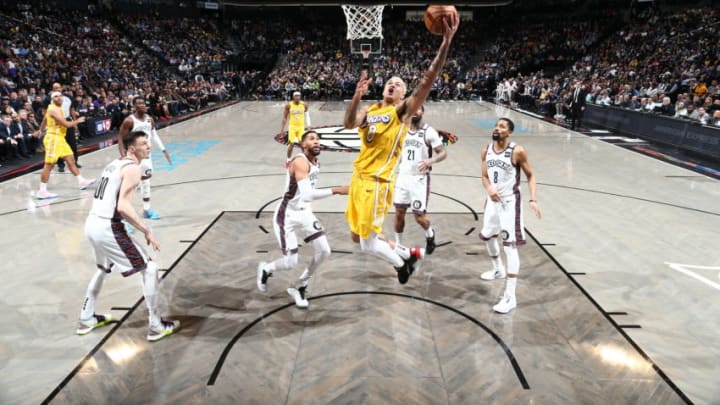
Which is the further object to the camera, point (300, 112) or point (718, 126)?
point (718, 126)

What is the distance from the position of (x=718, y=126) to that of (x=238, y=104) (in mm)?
20672

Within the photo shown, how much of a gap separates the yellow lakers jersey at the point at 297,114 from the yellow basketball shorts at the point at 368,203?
21.3 ft

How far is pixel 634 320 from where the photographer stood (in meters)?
4.59

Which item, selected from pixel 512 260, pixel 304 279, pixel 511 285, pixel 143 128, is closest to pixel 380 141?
pixel 304 279

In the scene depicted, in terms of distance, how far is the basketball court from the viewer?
3615 mm

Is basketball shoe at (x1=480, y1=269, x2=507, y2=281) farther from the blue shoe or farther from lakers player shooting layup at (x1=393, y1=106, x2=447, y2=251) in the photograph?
the blue shoe

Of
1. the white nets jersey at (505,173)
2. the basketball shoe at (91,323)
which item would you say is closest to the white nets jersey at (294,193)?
the white nets jersey at (505,173)

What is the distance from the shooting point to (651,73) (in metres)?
20.5

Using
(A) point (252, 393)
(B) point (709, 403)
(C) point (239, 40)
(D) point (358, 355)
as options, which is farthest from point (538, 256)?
(C) point (239, 40)

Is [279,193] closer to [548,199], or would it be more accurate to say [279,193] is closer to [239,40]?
[548,199]

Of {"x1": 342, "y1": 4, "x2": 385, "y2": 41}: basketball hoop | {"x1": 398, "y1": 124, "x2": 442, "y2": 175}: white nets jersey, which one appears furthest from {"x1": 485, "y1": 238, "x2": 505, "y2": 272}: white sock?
{"x1": 342, "y1": 4, "x2": 385, "y2": 41}: basketball hoop

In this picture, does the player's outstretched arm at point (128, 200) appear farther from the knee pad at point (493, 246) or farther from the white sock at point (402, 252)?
the knee pad at point (493, 246)

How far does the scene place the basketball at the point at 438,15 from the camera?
3.47m

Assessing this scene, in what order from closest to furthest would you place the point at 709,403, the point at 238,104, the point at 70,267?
the point at 709,403 < the point at 70,267 < the point at 238,104
